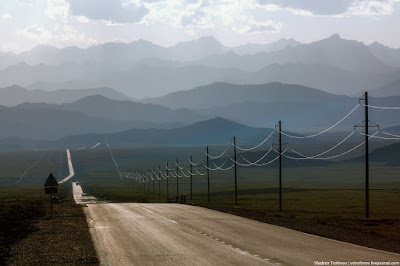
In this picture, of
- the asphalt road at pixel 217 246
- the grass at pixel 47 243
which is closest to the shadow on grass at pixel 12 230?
the grass at pixel 47 243

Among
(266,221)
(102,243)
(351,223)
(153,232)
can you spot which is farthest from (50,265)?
(351,223)

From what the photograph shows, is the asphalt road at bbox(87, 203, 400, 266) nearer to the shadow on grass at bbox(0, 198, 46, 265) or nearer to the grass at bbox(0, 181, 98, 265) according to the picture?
the grass at bbox(0, 181, 98, 265)

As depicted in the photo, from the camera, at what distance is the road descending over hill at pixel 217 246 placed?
22609 mm

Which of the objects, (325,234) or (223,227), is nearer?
(325,234)

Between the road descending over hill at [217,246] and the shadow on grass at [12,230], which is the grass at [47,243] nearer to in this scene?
the shadow on grass at [12,230]

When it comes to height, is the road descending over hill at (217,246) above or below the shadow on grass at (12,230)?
above

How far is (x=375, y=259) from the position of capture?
869 inches

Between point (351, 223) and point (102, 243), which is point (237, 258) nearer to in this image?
point (102, 243)

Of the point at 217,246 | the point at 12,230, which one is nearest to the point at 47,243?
the point at 217,246

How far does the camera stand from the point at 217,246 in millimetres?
26812

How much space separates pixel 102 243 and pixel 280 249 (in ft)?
27.8

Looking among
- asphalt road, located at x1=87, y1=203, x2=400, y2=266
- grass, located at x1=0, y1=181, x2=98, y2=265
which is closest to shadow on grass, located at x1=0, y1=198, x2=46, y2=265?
grass, located at x1=0, y1=181, x2=98, y2=265

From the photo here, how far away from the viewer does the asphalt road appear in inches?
891

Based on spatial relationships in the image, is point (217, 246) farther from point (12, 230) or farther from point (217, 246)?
point (12, 230)
